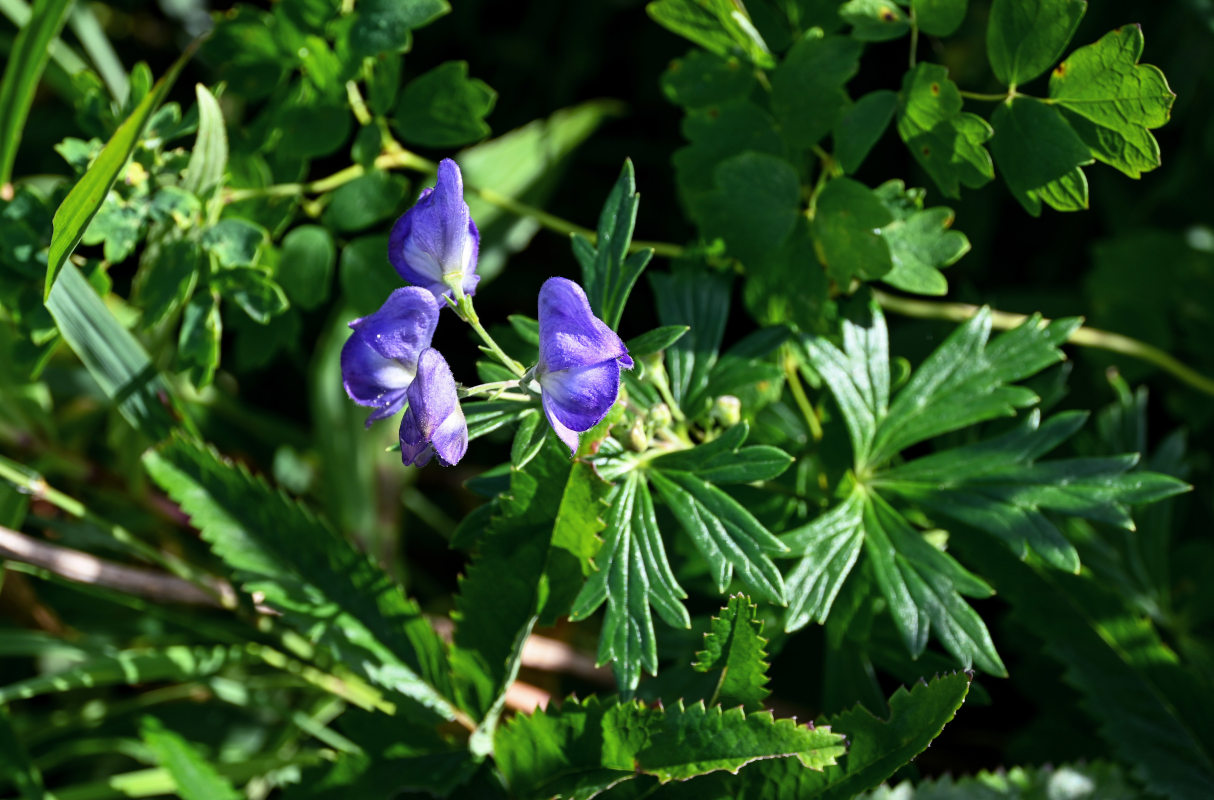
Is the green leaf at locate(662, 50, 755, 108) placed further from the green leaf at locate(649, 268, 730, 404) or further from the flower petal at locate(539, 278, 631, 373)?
the flower petal at locate(539, 278, 631, 373)

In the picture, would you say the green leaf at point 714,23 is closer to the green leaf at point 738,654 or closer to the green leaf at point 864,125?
the green leaf at point 864,125

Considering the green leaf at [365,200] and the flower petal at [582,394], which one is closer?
the flower petal at [582,394]

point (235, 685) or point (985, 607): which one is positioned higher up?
point (235, 685)

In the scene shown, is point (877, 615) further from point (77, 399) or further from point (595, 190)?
point (77, 399)

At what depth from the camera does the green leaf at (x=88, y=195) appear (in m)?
1.12

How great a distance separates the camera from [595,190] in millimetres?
2385

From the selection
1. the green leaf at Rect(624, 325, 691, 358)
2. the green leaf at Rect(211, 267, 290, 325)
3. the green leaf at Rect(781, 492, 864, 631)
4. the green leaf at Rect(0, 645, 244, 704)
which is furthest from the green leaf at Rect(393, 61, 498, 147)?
the green leaf at Rect(0, 645, 244, 704)

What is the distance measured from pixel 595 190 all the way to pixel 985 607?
4.35ft

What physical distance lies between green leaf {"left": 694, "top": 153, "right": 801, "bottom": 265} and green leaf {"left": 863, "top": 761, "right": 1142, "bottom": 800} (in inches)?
32.2

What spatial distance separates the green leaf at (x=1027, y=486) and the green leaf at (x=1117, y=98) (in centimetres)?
37

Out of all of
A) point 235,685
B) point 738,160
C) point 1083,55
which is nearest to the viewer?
point 1083,55

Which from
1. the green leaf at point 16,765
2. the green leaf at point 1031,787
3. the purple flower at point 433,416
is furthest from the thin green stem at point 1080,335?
the green leaf at point 16,765

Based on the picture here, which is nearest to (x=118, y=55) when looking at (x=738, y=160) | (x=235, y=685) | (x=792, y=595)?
(x=235, y=685)

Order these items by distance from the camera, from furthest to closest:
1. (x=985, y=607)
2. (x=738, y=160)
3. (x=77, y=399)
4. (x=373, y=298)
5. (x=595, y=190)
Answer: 1. (x=595, y=190)
2. (x=77, y=399)
3. (x=985, y=607)
4. (x=373, y=298)
5. (x=738, y=160)
